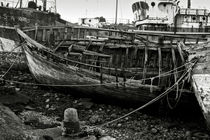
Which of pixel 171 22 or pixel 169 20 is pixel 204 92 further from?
pixel 169 20

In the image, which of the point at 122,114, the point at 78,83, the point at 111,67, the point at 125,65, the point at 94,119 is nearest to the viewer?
the point at 94,119

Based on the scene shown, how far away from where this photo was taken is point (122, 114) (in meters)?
8.14

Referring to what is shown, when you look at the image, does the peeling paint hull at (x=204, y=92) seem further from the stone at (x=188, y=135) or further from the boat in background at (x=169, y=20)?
the boat in background at (x=169, y=20)

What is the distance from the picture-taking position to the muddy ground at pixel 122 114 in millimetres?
6719

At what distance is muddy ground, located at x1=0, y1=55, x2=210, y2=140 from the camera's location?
6.72m

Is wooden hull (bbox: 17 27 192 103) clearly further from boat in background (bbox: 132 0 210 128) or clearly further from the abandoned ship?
boat in background (bbox: 132 0 210 128)

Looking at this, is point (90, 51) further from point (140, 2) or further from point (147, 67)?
point (140, 2)

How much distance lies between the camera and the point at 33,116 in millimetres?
7312

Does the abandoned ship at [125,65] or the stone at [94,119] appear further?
the stone at [94,119]

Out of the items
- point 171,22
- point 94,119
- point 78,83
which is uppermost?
point 171,22

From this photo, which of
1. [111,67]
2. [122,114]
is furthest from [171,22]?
[122,114]

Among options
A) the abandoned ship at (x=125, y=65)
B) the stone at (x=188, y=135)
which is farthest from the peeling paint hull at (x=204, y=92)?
the stone at (x=188, y=135)

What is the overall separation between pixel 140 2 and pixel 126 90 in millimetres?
19549

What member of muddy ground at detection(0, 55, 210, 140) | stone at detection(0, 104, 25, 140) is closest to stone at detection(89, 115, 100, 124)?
muddy ground at detection(0, 55, 210, 140)
